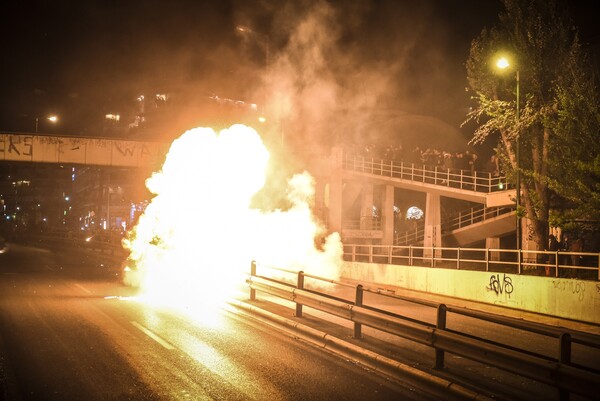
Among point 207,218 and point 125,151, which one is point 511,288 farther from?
point 125,151

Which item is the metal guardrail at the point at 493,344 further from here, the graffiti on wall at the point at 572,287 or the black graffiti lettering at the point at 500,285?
the black graffiti lettering at the point at 500,285

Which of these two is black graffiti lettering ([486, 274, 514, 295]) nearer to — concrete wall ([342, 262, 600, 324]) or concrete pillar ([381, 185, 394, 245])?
concrete wall ([342, 262, 600, 324])

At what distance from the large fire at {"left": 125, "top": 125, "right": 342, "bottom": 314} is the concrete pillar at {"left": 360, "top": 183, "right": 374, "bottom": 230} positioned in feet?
48.3

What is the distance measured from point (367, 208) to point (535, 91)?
16706mm

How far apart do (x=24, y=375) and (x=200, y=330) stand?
392 cm

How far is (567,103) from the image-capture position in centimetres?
1784

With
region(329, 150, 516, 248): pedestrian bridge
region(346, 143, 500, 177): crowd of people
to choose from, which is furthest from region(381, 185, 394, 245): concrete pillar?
region(346, 143, 500, 177): crowd of people

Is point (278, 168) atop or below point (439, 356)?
atop

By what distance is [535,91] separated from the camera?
21.2m

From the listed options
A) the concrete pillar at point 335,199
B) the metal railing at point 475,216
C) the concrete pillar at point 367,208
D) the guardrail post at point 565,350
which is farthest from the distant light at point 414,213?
the guardrail post at point 565,350

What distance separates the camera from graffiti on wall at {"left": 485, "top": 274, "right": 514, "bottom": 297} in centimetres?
1652

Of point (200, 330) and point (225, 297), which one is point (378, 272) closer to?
point (225, 297)

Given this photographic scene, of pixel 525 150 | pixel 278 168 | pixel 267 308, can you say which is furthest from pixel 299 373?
pixel 278 168

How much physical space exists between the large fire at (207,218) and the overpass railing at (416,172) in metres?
13.6
